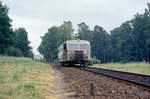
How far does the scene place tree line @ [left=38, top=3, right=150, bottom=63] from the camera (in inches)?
2598

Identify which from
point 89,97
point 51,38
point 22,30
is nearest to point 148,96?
point 89,97

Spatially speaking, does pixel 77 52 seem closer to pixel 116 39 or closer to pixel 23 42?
pixel 116 39

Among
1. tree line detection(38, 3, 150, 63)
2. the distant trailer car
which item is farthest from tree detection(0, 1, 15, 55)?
tree line detection(38, 3, 150, 63)

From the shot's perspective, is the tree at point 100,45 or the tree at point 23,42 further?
the tree at point 23,42

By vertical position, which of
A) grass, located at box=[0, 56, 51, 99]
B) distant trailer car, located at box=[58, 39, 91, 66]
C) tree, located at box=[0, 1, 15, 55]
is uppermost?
tree, located at box=[0, 1, 15, 55]

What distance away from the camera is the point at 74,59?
80.3ft

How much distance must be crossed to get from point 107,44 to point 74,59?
64658 millimetres

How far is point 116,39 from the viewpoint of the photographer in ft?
291

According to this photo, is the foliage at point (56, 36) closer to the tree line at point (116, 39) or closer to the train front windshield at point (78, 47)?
the tree line at point (116, 39)

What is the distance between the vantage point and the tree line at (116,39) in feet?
217

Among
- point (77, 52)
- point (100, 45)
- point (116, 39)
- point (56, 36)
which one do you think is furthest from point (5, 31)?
point (116, 39)

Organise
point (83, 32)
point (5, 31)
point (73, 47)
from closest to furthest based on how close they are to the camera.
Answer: point (73, 47), point (5, 31), point (83, 32)

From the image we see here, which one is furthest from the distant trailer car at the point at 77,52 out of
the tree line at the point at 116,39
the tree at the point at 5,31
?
the tree line at the point at 116,39

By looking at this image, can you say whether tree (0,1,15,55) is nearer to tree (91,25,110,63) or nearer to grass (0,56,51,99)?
grass (0,56,51,99)
